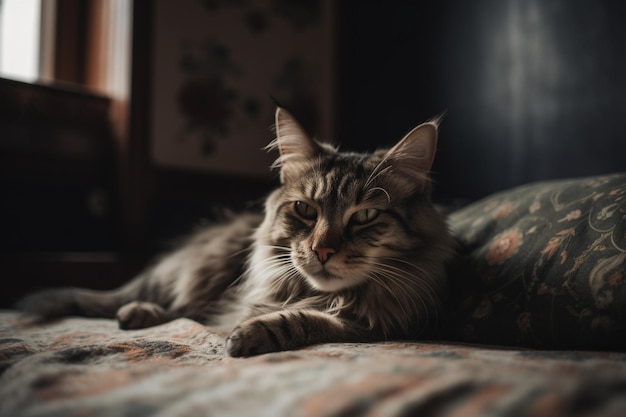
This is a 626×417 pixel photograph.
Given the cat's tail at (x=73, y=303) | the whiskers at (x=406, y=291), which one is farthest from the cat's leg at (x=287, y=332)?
the cat's tail at (x=73, y=303)

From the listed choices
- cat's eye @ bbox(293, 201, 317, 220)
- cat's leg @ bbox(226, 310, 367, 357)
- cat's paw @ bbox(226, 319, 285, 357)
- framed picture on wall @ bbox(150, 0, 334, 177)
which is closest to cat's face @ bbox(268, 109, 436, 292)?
cat's eye @ bbox(293, 201, 317, 220)

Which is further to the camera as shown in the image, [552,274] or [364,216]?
[364,216]

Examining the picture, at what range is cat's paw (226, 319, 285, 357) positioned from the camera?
995 millimetres

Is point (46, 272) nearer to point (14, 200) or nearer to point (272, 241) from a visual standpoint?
point (14, 200)

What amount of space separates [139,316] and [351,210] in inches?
28.2

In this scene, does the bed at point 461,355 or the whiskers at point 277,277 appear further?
the whiskers at point 277,277

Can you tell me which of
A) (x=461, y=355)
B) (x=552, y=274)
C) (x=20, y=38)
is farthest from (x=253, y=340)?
(x=20, y=38)

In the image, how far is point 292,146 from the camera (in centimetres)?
149

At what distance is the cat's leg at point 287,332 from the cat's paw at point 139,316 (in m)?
0.49

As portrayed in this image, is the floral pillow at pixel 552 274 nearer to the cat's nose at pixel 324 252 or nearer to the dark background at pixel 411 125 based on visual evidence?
the cat's nose at pixel 324 252

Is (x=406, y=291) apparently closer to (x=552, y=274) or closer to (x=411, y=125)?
(x=552, y=274)

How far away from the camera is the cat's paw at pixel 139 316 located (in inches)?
55.3

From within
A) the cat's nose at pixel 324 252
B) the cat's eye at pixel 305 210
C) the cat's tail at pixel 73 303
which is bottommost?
the cat's tail at pixel 73 303

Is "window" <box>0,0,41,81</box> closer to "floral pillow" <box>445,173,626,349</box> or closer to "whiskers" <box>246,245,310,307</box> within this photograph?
"whiskers" <box>246,245,310,307</box>
